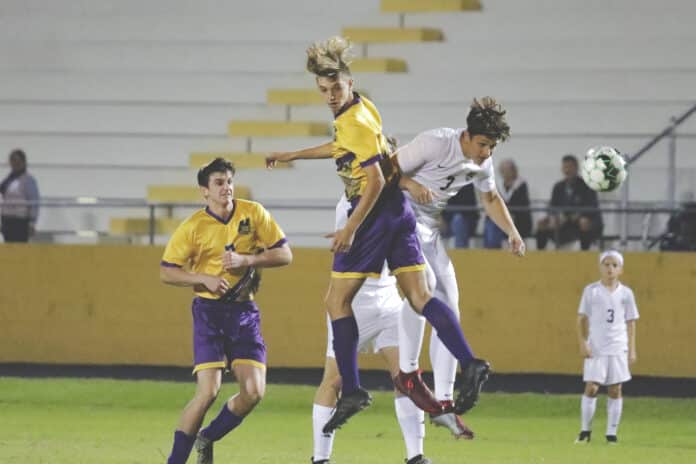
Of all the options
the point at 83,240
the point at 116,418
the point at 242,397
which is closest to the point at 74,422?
the point at 116,418

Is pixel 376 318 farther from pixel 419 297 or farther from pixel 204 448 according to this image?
pixel 419 297

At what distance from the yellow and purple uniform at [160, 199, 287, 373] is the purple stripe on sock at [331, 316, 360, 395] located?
2.59ft

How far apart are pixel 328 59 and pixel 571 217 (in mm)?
8593

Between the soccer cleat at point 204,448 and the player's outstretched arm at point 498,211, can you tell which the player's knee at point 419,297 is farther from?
the soccer cleat at point 204,448

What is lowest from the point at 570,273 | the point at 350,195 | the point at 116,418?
the point at 116,418

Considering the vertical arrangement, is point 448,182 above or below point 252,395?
above

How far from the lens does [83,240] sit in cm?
1812

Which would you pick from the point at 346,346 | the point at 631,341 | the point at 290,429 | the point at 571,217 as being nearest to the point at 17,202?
the point at 290,429

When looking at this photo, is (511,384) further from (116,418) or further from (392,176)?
(392,176)

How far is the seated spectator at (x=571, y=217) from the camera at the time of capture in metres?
16.9

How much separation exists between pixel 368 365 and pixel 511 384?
5.24 feet

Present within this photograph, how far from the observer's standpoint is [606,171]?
11797 mm

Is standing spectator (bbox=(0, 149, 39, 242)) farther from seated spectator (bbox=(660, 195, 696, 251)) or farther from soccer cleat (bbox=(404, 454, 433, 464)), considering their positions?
soccer cleat (bbox=(404, 454, 433, 464))

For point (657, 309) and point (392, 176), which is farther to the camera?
point (657, 309)
